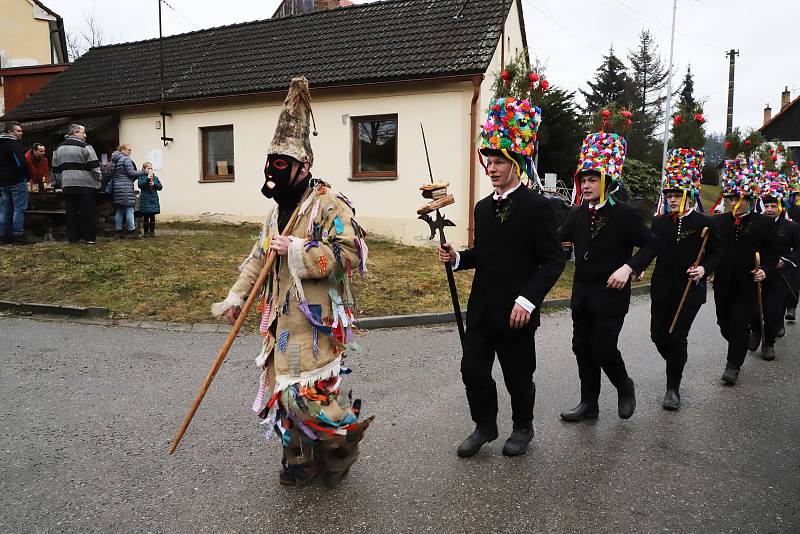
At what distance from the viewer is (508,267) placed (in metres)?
3.68

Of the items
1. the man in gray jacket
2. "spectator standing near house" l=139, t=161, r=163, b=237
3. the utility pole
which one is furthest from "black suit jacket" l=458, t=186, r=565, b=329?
the utility pole

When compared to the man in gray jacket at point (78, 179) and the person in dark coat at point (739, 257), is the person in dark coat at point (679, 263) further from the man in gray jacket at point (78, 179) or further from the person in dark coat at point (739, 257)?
the man in gray jacket at point (78, 179)

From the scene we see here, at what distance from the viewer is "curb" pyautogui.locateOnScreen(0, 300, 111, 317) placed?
24.9 ft

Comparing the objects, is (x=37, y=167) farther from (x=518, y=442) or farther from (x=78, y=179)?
(x=518, y=442)

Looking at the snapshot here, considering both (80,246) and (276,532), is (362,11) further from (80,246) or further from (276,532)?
(276,532)

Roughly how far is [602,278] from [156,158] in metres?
15.8

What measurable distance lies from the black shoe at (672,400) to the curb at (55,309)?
255 inches

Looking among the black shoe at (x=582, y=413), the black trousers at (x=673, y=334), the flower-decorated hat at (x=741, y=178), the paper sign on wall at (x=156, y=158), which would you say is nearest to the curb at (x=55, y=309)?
the black shoe at (x=582, y=413)

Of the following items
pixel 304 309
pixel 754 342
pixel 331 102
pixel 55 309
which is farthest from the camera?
pixel 331 102

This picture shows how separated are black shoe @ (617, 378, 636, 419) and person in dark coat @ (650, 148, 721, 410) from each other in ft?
1.55

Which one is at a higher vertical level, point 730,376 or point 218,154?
point 218,154

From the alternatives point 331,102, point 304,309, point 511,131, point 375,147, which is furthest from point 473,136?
point 304,309

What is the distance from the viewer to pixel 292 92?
3.42 meters

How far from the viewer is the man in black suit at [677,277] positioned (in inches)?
194
